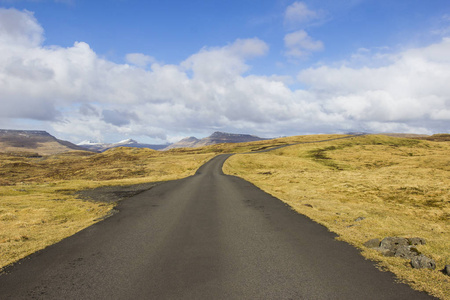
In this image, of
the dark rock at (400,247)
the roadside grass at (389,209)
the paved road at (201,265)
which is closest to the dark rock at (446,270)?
the roadside grass at (389,209)

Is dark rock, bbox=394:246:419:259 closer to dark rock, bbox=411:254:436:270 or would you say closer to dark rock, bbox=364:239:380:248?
dark rock, bbox=411:254:436:270

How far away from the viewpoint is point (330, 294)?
244 inches

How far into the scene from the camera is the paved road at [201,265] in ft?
20.9

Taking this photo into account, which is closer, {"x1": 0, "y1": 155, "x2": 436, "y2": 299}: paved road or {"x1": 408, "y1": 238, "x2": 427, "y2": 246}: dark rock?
{"x1": 0, "y1": 155, "x2": 436, "y2": 299}: paved road

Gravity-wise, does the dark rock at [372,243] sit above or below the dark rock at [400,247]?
below

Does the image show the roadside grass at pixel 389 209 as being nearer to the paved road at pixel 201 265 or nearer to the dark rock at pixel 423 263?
the dark rock at pixel 423 263

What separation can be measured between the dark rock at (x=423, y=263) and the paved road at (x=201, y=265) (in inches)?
52.4

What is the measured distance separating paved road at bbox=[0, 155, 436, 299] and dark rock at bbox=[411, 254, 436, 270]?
133 centimetres

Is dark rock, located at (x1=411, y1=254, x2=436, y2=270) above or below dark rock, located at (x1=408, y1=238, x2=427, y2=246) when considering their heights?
above

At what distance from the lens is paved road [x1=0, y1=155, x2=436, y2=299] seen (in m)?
6.37

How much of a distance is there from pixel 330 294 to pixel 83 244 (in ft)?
32.8

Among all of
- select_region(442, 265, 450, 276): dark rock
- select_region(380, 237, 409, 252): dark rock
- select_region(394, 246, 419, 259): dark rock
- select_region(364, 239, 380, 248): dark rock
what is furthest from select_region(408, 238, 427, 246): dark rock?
select_region(442, 265, 450, 276): dark rock

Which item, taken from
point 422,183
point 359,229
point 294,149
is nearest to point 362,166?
point 294,149

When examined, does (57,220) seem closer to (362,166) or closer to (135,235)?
(135,235)
